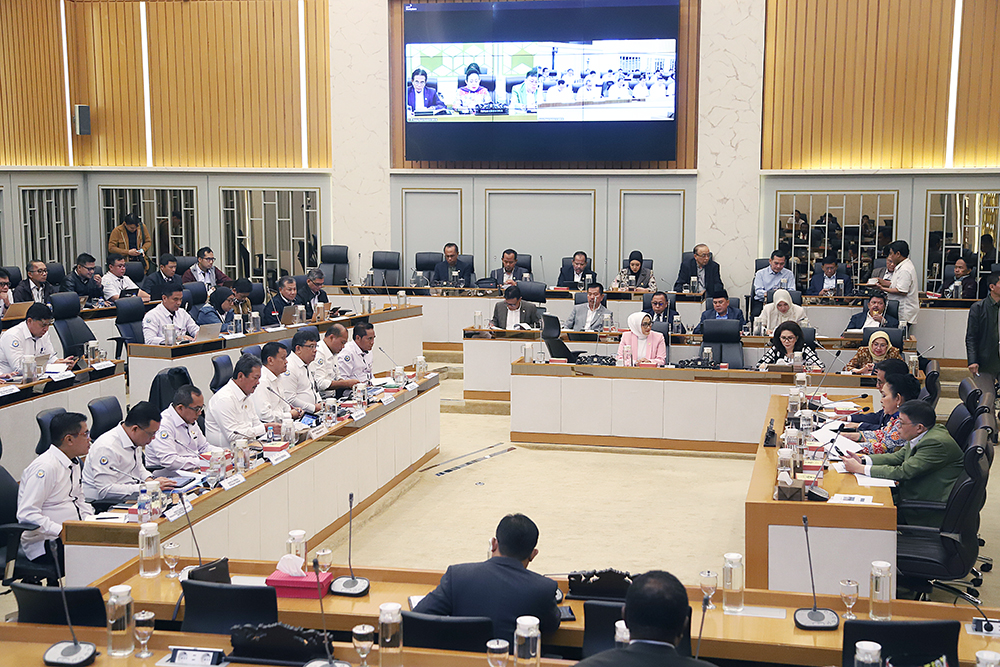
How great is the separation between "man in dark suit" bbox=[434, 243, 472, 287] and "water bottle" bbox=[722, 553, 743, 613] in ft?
31.9

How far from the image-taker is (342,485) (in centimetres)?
652

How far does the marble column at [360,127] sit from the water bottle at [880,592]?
11718 millimetres

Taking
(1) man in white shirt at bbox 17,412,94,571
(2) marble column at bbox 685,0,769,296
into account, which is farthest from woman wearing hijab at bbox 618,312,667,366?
(1) man in white shirt at bbox 17,412,94,571

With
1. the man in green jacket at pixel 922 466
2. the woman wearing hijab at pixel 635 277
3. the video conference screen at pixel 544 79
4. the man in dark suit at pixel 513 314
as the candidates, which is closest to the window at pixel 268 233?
the video conference screen at pixel 544 79

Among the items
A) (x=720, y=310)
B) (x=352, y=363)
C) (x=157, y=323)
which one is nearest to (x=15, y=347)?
(x=157, y=323)

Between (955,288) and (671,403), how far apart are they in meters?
4.86

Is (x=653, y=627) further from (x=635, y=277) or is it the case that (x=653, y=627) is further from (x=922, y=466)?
(x=635, y=277)

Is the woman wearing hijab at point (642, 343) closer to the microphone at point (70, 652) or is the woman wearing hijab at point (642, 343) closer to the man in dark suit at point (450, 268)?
the man in dark suit at point (450, 268)

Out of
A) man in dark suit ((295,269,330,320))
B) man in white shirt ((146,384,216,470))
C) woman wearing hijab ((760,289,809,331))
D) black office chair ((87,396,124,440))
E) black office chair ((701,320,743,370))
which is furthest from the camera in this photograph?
man in dark suit ((295,269,330,320))

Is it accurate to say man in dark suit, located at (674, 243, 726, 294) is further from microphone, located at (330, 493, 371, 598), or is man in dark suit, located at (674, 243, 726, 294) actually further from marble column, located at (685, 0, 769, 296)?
microphone, located at (330, 493, 371, 598)

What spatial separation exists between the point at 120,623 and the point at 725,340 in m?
6.80

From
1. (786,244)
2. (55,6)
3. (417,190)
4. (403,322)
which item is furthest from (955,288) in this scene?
(55,6)

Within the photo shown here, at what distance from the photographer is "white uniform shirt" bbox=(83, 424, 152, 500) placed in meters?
5.42

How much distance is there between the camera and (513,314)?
10539 mm
